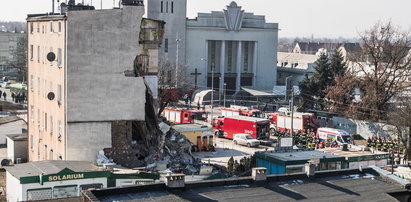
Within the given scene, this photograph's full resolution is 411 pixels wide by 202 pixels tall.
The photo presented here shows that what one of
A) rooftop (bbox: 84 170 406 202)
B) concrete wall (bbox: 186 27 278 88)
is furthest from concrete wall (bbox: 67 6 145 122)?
concrete wall (bbox: 186 27 278 88)

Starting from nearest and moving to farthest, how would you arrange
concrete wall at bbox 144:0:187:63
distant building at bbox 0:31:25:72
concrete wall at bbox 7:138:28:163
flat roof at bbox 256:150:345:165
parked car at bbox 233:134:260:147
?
flat roof at bbox 256:150:345:165 → concrete wall at bbox 7:138:28:163 → parked car at bbox 233:134:260:147 → concrete wall at bbox 144:0:187:63 → distant building at bbox 0:31:25:72

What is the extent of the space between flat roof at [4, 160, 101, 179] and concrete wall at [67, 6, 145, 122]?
3.12 meters

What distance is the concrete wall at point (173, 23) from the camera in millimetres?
72000

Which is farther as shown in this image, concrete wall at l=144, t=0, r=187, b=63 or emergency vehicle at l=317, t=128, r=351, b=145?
concrete wall at l=144, t=0, r=187, b=63

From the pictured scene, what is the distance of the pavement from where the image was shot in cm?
3716

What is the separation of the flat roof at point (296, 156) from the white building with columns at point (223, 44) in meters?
41.5

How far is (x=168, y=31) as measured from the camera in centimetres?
7331

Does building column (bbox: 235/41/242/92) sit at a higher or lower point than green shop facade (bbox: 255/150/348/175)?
higher

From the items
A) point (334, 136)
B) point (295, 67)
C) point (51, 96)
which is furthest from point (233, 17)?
point (51, 96)

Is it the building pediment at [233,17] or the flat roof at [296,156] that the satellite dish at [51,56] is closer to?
the flat roof at [296,156]

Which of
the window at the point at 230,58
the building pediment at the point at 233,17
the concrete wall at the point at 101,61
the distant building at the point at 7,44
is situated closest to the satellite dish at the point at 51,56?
the concrete wall at the point at 101,61

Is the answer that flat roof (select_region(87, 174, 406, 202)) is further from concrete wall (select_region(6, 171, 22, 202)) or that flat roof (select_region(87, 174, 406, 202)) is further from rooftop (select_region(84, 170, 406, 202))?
concrete wall (select_region(6, 171, 22, 202))

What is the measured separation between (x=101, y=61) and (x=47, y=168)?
625 cm

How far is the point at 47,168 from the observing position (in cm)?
2419
